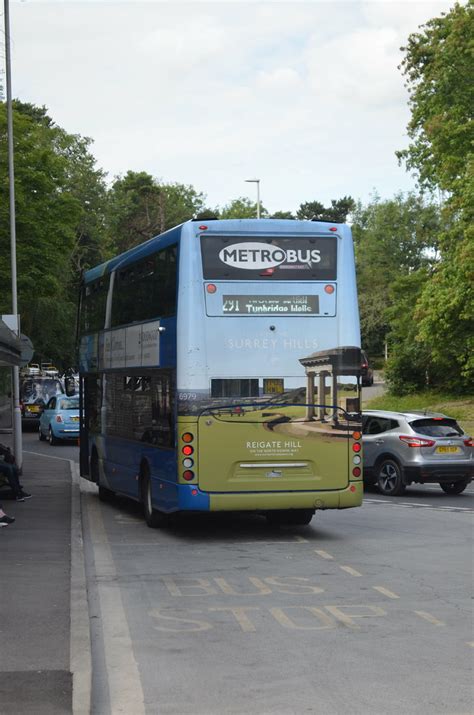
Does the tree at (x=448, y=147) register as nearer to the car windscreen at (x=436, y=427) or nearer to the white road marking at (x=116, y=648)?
the car windscreen at (x=436, y=427)

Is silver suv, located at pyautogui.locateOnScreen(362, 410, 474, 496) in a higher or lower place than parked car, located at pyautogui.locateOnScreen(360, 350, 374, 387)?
lower

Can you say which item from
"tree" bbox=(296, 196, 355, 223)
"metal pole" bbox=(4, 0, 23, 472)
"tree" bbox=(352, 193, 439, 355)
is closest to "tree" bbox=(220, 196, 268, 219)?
"tree" bbox=(296, 196, 355, 223)

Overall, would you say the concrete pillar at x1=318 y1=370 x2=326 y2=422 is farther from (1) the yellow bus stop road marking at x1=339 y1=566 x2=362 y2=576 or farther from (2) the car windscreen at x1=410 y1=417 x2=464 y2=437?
(2) the car windscreen at x1=410 y1=417 x2=464 y2=437

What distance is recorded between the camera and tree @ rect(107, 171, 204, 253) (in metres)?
91.3

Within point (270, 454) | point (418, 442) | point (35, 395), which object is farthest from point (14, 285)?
point (35, 395)

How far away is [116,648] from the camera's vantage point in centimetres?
834

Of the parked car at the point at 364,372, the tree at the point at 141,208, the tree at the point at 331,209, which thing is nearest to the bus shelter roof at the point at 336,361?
the parked car at the point at 364,372

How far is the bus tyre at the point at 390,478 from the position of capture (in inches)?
859

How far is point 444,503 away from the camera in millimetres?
20625

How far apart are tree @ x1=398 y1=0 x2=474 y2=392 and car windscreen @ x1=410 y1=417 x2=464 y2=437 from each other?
15496 millimetres

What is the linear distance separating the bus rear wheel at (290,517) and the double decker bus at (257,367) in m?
1.76

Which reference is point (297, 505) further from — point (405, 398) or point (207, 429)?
point (405, 398)

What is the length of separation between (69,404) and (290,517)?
2489 centimetres

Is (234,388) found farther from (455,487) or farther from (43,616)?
(455,487)
